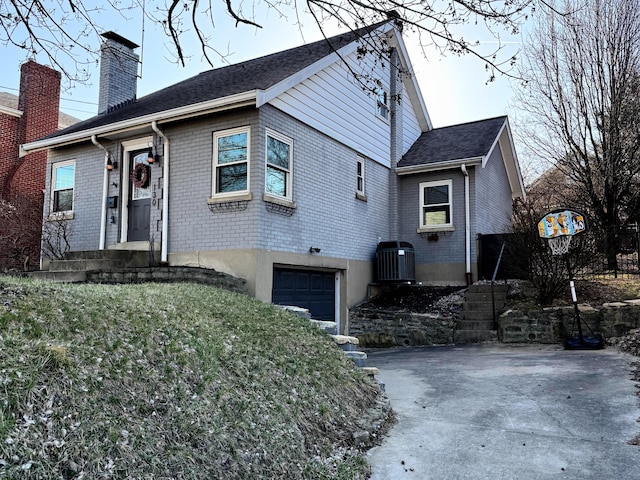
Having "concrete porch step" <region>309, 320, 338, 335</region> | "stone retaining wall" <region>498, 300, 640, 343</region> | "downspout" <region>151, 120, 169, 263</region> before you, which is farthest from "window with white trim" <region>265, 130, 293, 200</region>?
"stone retaining wall" <region>498, 300, 640, 343</region>

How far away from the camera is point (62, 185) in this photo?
39.8 feet

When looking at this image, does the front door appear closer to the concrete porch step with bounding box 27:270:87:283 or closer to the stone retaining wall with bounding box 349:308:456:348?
the concrete porch step with bounding box 27:270:87:283

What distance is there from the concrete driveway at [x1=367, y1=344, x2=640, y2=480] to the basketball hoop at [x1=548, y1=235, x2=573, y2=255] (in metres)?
2.44

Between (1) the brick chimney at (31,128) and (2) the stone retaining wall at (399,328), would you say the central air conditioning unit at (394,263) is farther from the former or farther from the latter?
(1) the brick chimney at (31,128)

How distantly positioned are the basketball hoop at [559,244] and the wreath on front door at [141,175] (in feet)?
27.0

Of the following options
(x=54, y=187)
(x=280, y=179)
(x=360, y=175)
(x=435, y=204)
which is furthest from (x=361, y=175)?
(x=54, y=187)

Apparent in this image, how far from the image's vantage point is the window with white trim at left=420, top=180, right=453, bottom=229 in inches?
538

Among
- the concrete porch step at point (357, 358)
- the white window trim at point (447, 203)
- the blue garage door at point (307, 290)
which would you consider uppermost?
the white window trim at point (447, 203)

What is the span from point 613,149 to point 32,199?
16.7m

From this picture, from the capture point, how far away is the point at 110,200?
11.0 metres

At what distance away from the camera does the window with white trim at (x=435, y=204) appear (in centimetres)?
1366

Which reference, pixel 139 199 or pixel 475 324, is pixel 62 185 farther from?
pixel 475 324

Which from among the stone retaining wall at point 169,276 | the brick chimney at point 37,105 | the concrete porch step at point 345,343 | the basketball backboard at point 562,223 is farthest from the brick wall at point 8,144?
the basketball backboard at point 562,223

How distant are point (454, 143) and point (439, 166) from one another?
1.72 metres
